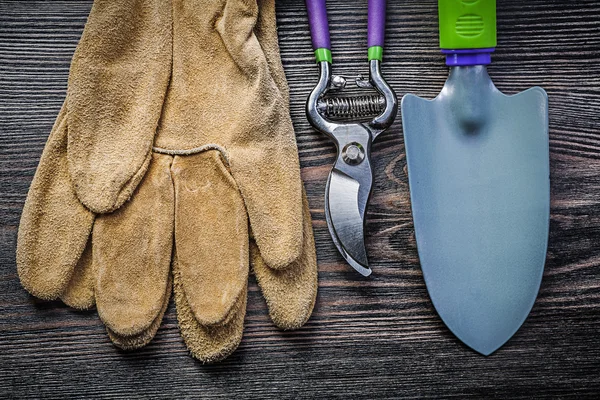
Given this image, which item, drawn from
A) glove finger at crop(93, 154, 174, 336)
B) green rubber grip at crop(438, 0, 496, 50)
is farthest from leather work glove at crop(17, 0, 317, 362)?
green rubber grip at crop(438, 0, 496, 50)

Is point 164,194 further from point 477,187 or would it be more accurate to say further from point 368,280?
point 477,187

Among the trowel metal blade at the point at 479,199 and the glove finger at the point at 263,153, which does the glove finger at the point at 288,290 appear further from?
the trowel metal blade at the point at 479,199

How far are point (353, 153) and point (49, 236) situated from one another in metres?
0.49

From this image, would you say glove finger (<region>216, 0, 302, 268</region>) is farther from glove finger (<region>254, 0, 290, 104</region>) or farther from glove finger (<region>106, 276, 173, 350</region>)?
glove finger (<region>106, 276, 173, 350</region>)

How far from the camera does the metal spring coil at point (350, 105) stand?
989 millimetres

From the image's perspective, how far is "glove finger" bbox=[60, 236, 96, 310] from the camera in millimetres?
950

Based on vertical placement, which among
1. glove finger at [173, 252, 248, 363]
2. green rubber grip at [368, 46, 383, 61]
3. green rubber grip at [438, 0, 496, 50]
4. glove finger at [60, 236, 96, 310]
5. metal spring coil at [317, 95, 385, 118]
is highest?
green rubber grip at [438, 0, 496, 50]

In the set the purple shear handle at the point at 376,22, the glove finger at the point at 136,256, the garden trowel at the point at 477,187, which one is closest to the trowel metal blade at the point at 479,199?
the garden trowel at the point at 477,187

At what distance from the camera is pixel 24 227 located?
94 centimetres

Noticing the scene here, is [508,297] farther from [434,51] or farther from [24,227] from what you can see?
[24,227]

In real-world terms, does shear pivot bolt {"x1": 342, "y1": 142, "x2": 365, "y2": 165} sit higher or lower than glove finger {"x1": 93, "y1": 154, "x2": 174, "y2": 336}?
higher

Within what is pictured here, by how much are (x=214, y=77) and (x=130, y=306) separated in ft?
1.26

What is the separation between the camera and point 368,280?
3.26 ft

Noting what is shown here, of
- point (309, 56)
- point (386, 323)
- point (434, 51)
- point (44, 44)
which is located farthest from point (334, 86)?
point (44, 44)
